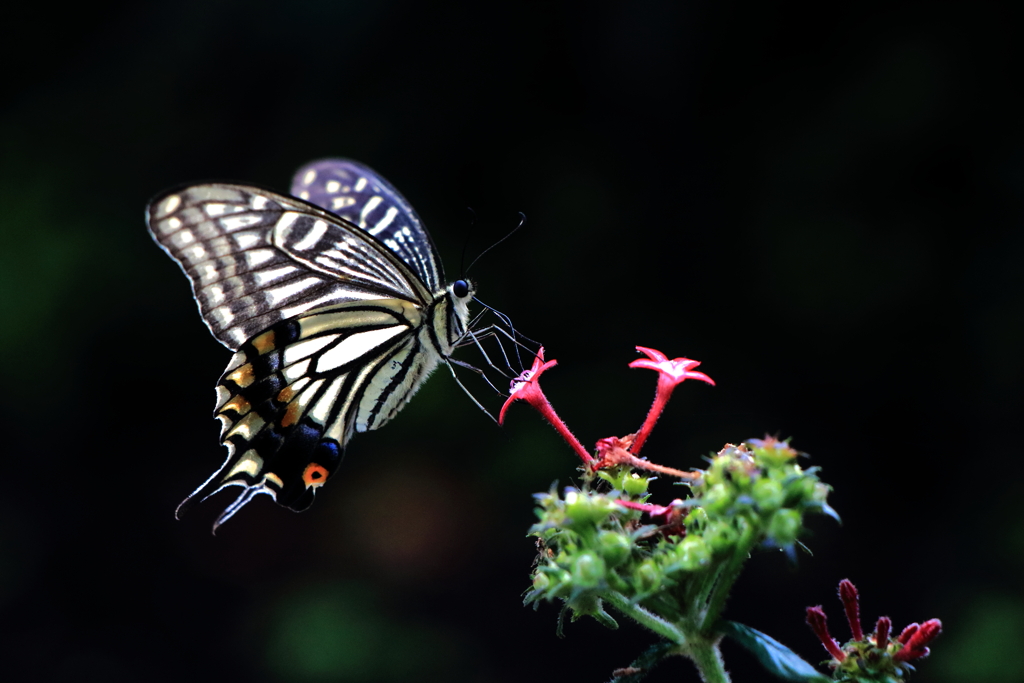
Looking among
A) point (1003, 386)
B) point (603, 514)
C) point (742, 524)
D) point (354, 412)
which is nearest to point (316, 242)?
point (354, 412)

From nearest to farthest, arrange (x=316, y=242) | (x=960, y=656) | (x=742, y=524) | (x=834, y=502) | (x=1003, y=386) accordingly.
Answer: (x=742, y=524) < (x=316, y=242) < (x=960, y=656) < (x=1003, y=386) < (x=834, y=502)

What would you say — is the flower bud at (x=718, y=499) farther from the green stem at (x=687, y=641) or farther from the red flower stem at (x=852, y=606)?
the red flower stem at (x=852, y=606)

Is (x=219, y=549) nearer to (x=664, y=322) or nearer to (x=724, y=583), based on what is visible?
(x=664, y=322)

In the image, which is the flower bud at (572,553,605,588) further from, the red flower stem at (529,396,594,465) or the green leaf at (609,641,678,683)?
the red flower stem at (529,396,594,465)

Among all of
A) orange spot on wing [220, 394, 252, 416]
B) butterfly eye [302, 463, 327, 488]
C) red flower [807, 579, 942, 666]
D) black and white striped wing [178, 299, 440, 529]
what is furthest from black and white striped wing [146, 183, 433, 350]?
red flower [807, 579, 942, 666]

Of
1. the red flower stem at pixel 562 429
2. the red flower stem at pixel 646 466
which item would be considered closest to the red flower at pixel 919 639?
the red flower stem at pixel 646 466

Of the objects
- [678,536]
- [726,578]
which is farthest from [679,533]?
[726,578]

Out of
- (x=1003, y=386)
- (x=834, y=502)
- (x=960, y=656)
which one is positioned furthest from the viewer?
(x=834, y=502)
